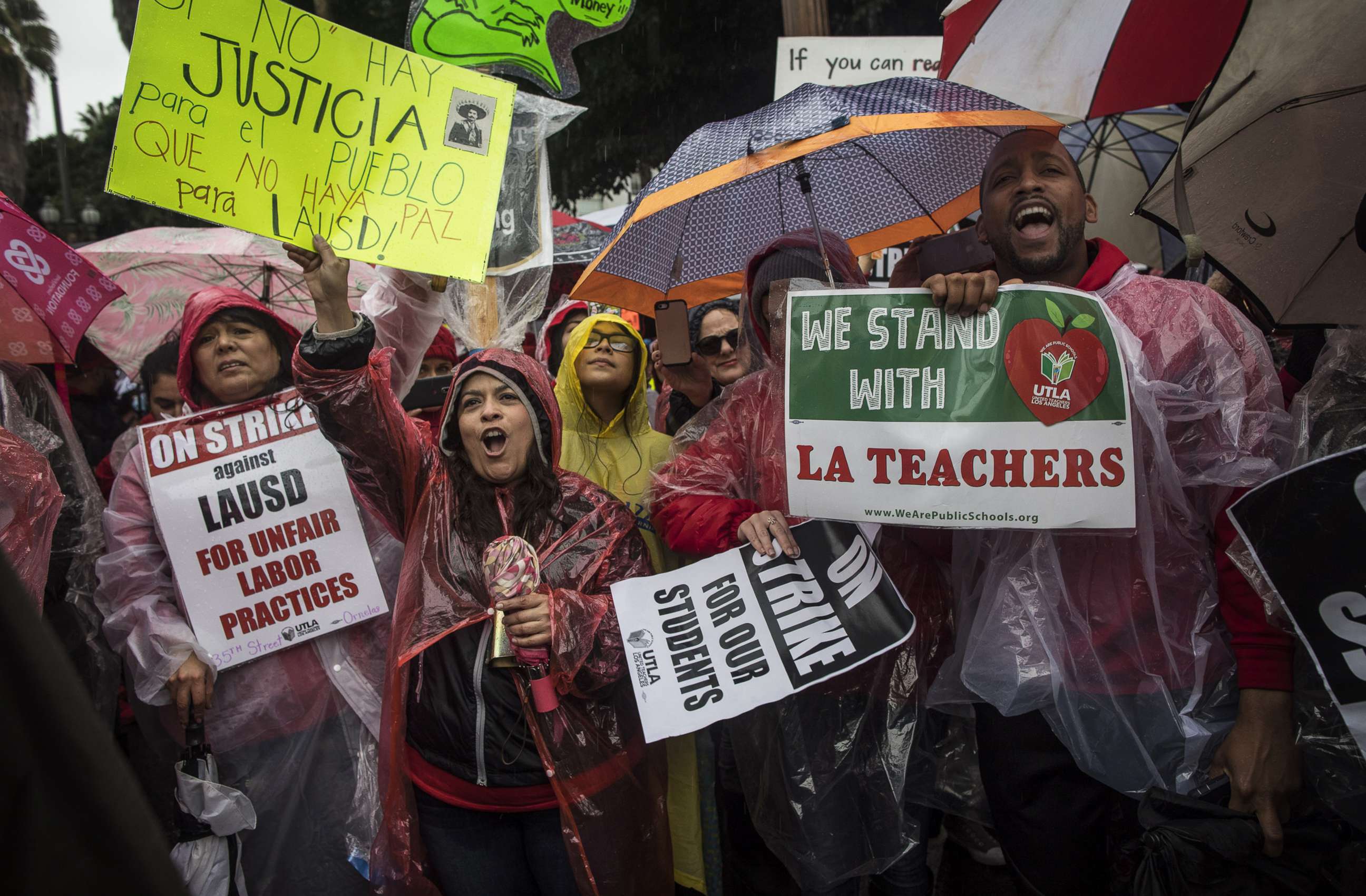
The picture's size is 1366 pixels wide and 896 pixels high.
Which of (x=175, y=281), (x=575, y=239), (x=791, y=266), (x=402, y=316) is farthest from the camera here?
(x=575, y=239)

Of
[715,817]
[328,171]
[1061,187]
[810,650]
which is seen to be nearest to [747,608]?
[810,650]

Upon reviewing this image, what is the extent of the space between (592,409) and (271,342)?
3.33 feet

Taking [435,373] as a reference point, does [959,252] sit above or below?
above

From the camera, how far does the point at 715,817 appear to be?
2672 mm

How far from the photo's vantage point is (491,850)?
2.14 m

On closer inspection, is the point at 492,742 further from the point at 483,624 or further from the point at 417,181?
the point at 417,181

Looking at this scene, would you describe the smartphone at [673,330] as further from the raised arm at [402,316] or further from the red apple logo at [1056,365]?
the red apple logo at [1056,365]

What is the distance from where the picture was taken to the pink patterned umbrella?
420 centimetres

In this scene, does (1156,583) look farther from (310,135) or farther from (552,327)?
(552,327)

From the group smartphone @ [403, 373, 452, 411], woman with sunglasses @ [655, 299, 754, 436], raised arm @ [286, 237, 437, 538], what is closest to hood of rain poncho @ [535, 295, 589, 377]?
smartphone @ [403, 373, 452, 411]

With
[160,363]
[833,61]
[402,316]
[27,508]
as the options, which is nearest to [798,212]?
[402,316]

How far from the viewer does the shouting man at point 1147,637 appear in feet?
5.44

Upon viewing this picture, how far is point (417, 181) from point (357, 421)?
1.97 feet

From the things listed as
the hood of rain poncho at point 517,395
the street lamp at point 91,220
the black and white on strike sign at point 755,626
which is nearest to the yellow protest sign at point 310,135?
the hood of rain poncho at point 517,395
